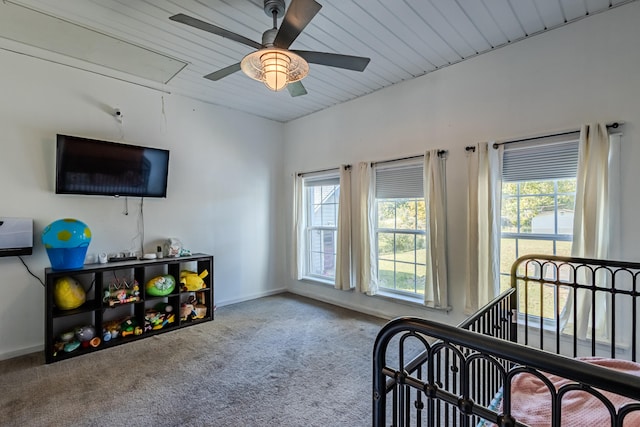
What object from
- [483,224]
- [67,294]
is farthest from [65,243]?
[483,224]

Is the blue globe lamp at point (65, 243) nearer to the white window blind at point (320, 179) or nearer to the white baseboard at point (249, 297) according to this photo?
the white baseboard at point (249, 297)

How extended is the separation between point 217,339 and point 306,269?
1.94 metres

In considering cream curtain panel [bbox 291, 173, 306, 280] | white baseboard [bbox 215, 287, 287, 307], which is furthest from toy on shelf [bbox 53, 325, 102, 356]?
cream curtain panel [bbox 291, 173, 306, 280]

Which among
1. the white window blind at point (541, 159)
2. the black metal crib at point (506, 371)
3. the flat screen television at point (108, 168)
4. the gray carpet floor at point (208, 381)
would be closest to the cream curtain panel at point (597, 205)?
the black metal crib at point (506, 371)

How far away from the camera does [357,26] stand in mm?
2508

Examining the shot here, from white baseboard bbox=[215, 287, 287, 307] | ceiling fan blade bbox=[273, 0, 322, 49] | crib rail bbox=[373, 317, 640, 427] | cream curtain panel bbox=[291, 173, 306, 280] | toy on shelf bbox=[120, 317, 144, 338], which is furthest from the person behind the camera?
cream curtain panel bbox=[291, 173, 306, 280]

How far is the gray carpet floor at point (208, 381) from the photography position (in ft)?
6.40

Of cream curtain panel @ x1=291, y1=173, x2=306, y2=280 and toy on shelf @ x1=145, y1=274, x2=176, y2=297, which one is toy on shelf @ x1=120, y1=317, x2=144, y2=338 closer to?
toy on shelf @ x1=145, y1=274, x2=176, y2=297

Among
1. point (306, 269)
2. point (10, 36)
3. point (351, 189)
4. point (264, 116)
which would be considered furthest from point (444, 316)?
point (10, 36)

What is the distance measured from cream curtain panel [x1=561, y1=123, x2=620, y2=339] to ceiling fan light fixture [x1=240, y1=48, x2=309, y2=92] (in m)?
2.23

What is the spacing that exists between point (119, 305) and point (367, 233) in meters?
2.80

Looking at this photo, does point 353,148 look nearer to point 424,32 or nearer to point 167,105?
point 424,32

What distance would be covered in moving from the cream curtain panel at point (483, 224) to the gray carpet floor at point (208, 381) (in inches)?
47.1

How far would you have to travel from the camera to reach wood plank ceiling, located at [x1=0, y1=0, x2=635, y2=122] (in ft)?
7.39
